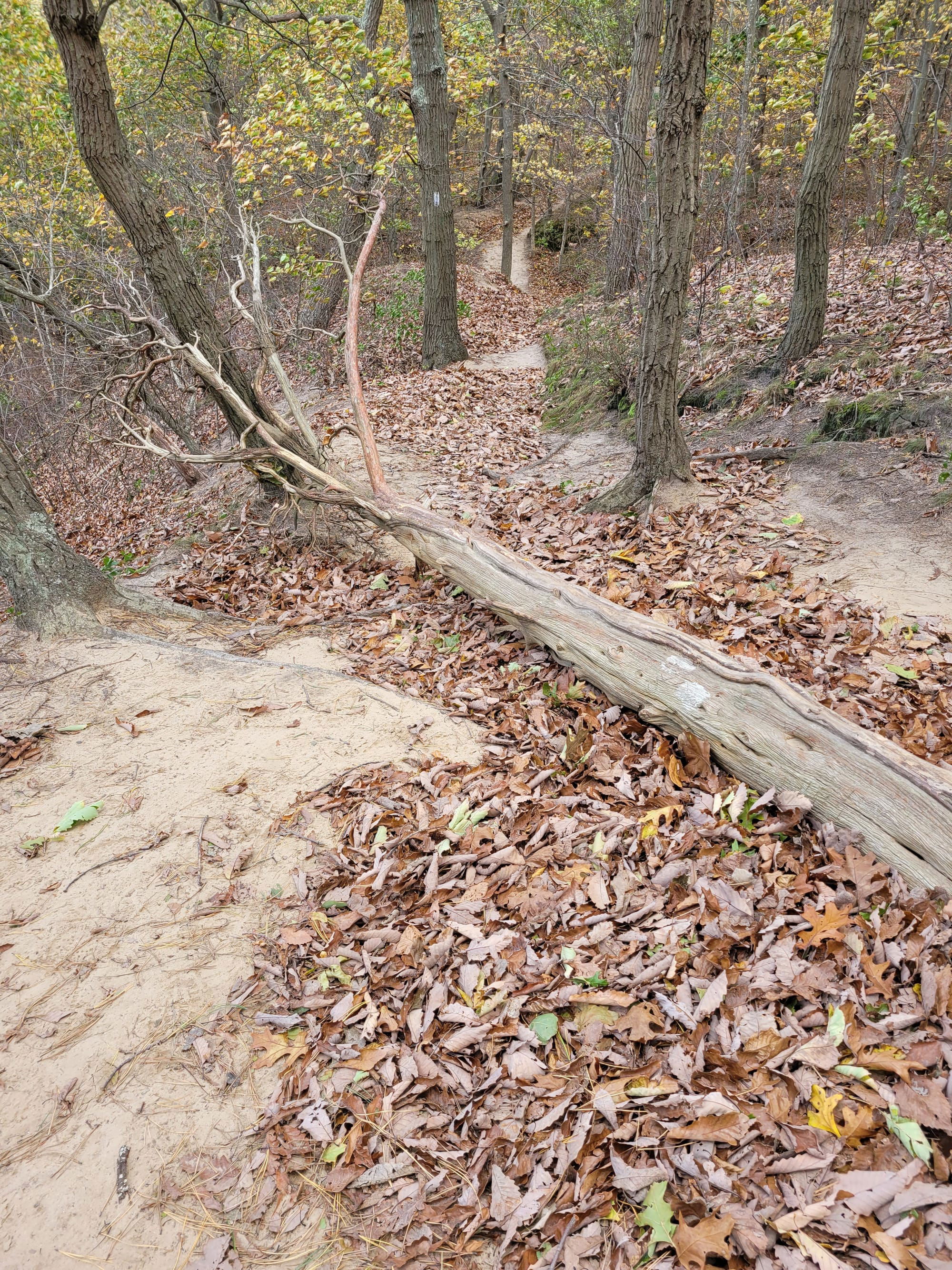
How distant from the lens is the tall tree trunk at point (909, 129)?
37.8 ft

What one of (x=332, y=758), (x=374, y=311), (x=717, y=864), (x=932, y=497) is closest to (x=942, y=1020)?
(x=717, y=864)

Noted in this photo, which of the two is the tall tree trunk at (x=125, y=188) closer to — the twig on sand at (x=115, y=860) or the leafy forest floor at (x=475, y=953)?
the leafy forest floor at (x=475, y=953)

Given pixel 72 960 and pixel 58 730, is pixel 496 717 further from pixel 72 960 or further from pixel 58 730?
pixel 58 730

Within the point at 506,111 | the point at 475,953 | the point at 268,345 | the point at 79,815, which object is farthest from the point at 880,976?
the point at 506,111

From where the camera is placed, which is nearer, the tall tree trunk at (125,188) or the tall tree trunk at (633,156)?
the tall tree trunk at (125,188)

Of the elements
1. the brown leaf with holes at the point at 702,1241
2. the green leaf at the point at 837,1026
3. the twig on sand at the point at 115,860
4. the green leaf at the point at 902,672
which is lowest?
the twig on sand at the point at 115,860

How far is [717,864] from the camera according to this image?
9.73 ft

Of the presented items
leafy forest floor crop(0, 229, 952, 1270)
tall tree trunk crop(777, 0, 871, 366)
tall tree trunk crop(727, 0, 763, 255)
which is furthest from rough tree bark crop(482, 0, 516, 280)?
leafy forest floor crop(0, 229, 952, 1270)

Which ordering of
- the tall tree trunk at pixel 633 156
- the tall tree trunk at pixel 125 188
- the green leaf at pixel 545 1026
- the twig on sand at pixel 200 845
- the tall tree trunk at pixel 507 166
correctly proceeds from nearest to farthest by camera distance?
the green leaf at pixel 545 1026
the twig on sand at pixel 200 845
the tall tree trunk at pixel 125 188
the tall tree trunk at pixel 633 156
the tall tree trunk at pixel 507 166

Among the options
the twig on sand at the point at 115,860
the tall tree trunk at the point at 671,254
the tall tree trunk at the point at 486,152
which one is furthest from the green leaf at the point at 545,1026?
the tall tree trunk at the point at 486,152

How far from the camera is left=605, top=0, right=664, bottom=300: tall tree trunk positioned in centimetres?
969

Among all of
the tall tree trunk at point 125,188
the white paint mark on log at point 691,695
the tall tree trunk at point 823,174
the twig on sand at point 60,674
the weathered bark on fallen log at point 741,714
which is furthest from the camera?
the tall tree trunk at point 823,174

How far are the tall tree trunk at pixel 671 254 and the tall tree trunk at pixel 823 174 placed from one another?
2305 millimetres

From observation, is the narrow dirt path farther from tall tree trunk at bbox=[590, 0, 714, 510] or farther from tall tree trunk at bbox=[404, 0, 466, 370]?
tall tree trunk at bbox=[590, 0, 714, 510]
